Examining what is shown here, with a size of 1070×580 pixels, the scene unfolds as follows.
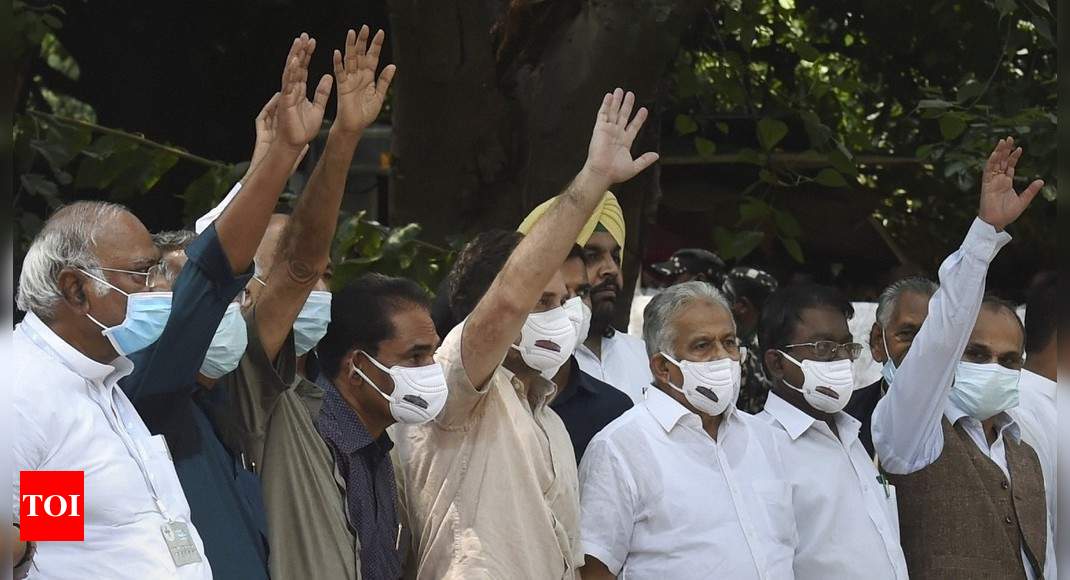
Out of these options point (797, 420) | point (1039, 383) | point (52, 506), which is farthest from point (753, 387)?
point (52, 506)

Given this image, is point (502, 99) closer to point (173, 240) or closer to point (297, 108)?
point (173, 240)

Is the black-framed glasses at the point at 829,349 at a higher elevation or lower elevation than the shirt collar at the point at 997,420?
higher

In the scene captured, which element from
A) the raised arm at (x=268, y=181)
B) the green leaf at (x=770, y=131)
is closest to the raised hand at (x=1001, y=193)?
the raised arm at (x=268, y=181)

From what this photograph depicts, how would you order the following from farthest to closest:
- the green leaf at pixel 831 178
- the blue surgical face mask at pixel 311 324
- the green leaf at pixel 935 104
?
the green leaf at pixel 831 178, the green leaf at pixel 935 104, the blue surgical face mask at pixel 311 324

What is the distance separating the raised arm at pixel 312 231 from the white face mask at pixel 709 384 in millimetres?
1248

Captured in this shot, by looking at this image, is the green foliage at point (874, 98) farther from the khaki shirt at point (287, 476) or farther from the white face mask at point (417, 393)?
the khaki shirt at point (287, 476)

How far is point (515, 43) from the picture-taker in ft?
22.0

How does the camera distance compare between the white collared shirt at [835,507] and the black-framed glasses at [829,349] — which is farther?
the black-framed glasses at [829,349]

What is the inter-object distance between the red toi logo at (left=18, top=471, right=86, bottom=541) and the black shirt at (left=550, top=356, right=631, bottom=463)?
6.36 feet

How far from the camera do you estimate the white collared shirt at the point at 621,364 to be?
18.4ft

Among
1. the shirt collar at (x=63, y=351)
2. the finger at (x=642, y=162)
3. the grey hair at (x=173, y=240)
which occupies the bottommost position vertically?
the grey hair at (x=173, y=240)

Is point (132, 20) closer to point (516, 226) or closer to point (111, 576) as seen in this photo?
point (516, 226)

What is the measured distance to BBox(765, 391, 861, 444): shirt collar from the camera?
486 centimetres

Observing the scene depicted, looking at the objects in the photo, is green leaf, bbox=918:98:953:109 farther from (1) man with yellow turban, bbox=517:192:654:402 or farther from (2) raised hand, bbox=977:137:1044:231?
(2) raised hand, bbox=977:137:1044:231
